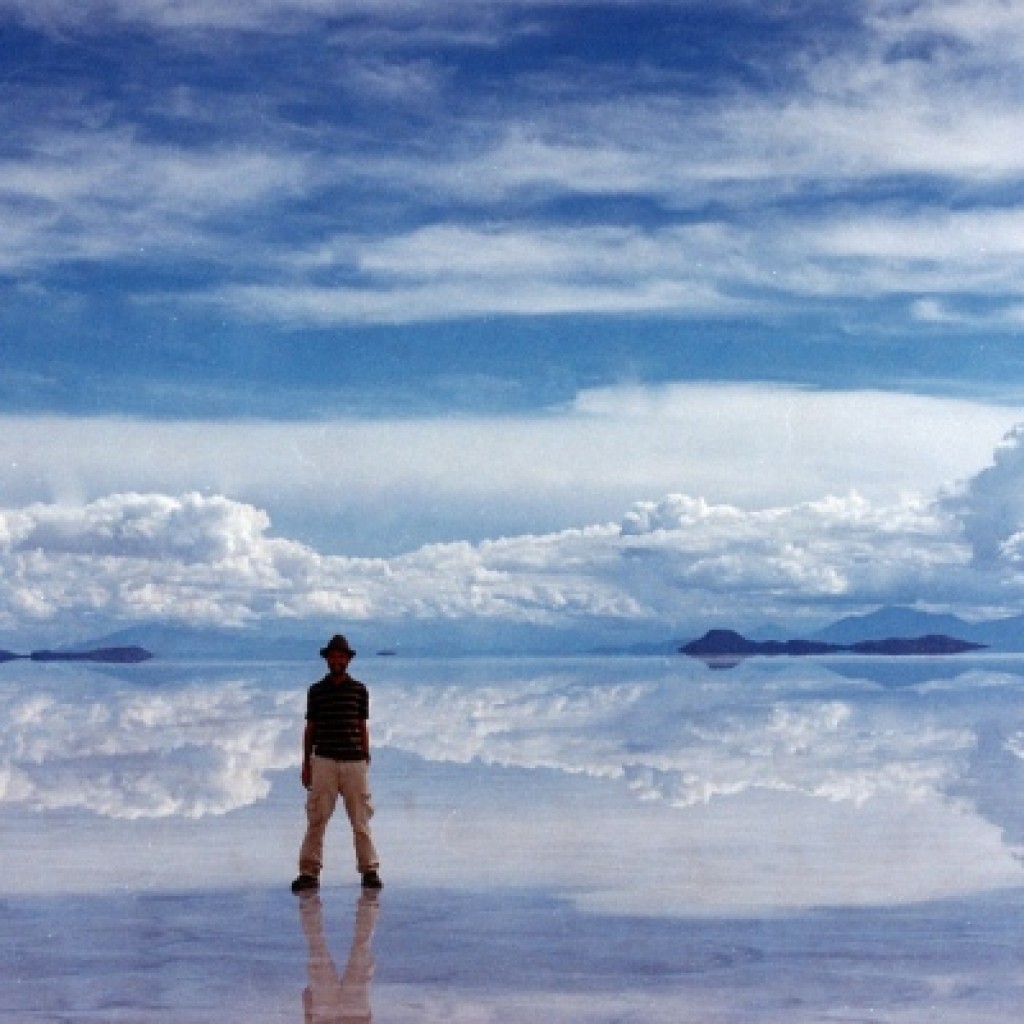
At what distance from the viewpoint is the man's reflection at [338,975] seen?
10227 millimetres

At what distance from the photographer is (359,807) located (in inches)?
599

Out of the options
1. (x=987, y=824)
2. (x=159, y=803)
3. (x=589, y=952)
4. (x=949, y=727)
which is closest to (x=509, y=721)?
(x=949, y=727)

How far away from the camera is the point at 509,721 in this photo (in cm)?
4119

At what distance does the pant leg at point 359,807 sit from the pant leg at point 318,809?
0.11 metres

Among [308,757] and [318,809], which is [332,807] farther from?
[308,757]

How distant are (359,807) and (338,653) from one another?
1314 mm

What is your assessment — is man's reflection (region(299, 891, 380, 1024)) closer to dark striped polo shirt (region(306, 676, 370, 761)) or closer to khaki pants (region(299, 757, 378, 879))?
khaki pants (region(299, 757, 378, 879))

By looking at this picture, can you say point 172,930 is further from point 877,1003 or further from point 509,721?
point 509,721

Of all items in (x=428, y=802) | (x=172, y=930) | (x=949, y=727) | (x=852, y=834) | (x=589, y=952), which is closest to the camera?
(x=589, y=952)

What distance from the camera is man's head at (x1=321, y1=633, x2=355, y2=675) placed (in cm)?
1509

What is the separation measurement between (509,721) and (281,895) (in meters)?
26.6

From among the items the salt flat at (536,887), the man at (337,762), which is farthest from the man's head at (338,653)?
the salt flat at (536,887)

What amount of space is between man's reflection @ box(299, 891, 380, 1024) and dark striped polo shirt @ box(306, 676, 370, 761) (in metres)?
1.48

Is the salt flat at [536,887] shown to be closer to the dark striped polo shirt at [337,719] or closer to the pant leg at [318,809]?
the pant leg at [318,809]
